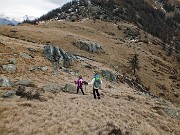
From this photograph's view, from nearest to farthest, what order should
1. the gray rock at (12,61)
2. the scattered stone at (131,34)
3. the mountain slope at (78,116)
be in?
the mountain slope at (78,116) < the gray rock at (12,61) < the scattered stone at (131,34)

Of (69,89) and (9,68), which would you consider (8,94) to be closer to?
(69,89)

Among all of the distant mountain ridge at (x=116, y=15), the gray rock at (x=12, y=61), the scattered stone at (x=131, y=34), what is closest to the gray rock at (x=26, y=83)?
the gray rock at (x=12, y=61)

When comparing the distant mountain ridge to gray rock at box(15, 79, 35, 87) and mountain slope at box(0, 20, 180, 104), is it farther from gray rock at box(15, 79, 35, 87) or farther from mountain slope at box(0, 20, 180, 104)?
gray rock at box(15, 79, 35, 87)

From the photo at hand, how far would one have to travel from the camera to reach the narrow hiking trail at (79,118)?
65.7 ft

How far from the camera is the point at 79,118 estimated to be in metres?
22.4

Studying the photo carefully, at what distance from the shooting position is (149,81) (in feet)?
244

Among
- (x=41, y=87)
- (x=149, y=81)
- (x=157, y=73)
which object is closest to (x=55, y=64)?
(x=41, y=87)

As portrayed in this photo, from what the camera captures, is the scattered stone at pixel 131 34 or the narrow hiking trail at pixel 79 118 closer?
the narrow hiking trail at pixel 79 118

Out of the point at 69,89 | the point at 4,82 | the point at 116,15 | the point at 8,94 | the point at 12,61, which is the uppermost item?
the point at 116,15

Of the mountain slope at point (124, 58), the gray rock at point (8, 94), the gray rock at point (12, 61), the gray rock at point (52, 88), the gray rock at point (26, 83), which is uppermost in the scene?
the gray rock at point (12, 61)

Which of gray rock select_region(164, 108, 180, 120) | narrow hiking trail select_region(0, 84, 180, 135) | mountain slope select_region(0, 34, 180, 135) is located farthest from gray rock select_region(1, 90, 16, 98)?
gray rock select_region(164, 108, 180, 120)

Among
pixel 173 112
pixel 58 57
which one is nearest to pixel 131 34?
pixel 58 57

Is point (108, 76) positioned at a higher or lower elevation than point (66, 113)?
lower

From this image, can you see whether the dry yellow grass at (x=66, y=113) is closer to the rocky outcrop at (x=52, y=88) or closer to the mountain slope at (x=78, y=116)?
the mountain slope at (x=78, y=116)
